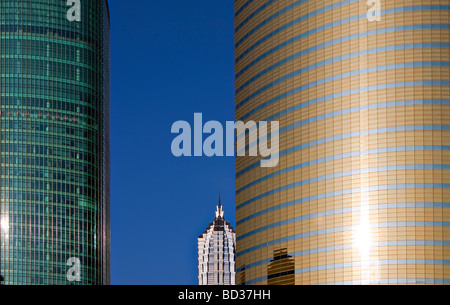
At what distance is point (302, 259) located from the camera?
16688 centimetres

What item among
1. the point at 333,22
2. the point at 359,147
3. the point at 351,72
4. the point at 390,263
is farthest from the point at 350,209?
the point at 333,22

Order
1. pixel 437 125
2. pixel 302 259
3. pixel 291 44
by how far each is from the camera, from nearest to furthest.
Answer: pixel 437 125 → pixel 302 259 → pixel 291 44

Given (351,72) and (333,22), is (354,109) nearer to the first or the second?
(351,72)

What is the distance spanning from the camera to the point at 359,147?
163 m

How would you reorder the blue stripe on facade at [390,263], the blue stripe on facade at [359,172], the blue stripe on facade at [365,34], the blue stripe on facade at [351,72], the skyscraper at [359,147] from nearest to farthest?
the blue stripe on facade at [390,263], the blue stripe on facade at [359,172], the skyscraper at [359,147], the blue stripe on facade at [351,72], the blue stripe on facade at [365,34]

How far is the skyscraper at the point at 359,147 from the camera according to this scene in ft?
509

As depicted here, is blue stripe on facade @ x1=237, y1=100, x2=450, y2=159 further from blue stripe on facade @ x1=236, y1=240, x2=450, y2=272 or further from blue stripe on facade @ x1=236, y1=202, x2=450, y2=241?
blue stripe on facade @ x1=236, y1=240, x2=450, y2=272

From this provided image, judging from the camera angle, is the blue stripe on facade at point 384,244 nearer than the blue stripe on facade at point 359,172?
Yes

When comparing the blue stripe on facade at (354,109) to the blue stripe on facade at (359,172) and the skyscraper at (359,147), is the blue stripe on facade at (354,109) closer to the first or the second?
the skyscraper at (359,147)

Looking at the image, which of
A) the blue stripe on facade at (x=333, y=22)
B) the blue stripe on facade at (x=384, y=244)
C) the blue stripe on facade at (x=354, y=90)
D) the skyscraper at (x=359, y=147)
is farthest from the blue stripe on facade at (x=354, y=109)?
the blue stripe on facade at (x=384, y=244)

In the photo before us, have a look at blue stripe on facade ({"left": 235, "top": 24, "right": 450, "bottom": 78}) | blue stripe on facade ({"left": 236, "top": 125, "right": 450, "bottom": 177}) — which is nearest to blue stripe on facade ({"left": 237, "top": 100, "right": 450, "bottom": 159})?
blue stripe on facade ({"left": 236, "top": 125, "right": 450, "bottom": 177})
